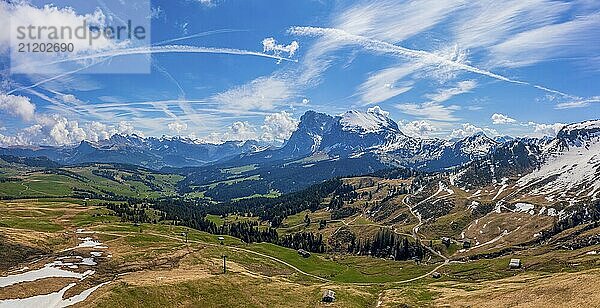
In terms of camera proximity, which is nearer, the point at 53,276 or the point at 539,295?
the point at 539,295

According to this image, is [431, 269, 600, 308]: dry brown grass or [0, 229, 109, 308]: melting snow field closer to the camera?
[431, 269, 600, 308]: dry brown grass

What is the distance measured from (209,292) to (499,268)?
459 ft

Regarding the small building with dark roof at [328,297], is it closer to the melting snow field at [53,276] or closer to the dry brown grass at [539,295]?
the dry brown grass at [539,295]

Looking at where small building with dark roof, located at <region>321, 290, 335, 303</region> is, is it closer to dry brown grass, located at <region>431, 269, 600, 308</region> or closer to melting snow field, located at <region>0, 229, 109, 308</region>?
dry brown grass, located at <region>431, 269, 600, 308</region>

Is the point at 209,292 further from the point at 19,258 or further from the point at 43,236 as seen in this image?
the point at 43,236

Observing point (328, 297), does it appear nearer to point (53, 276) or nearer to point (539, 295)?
point (539, 295)

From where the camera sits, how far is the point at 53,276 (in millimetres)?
117562

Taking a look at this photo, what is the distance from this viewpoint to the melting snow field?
3839 inches

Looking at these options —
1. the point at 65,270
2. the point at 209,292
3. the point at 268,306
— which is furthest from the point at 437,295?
the point at 65,270

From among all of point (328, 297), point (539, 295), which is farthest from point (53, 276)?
point (539, 295)

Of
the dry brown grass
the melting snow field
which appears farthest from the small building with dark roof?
the melting snow field

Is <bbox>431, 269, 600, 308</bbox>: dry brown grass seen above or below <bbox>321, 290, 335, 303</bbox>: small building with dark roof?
above

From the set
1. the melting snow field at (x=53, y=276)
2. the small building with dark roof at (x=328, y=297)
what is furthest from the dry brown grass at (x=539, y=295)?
the melting snow field at (x=53, y=276)

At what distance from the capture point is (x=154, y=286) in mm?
111562
